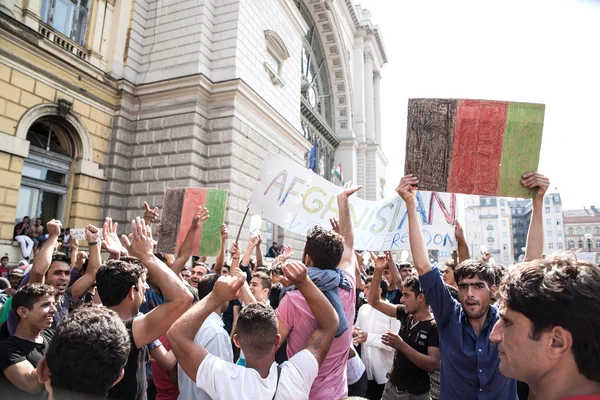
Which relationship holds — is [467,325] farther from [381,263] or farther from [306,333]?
[381,263]

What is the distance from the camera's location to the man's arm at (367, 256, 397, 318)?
12.5 feet

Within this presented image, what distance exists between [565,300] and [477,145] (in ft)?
7.11

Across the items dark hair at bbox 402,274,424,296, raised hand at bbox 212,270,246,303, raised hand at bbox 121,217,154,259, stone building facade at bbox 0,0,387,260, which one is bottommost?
dark hair at bbox 402,274,424,296

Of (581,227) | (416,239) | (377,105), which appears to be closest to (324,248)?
(416,239)

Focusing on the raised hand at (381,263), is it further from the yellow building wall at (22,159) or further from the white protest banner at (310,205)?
the yellow building wall at (22,159)

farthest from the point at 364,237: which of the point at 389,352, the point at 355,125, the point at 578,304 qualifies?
the point at 355,125

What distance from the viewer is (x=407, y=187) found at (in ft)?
9.11

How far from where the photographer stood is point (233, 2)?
13242 mm

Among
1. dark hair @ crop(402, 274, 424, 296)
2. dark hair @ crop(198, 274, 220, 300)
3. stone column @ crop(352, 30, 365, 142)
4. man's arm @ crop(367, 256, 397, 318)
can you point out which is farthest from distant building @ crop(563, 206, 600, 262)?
dark hair @ crop(198, 274, 220, 300)

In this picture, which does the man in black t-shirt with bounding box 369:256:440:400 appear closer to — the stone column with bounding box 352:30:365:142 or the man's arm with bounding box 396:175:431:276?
the man's arm with bounding box 396:175:431:276

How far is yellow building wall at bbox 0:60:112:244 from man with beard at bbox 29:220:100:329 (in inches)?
293

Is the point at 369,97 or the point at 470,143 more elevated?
the point at 369,97

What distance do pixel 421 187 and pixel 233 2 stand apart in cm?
1271

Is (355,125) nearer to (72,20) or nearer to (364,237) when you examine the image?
(72,20)
